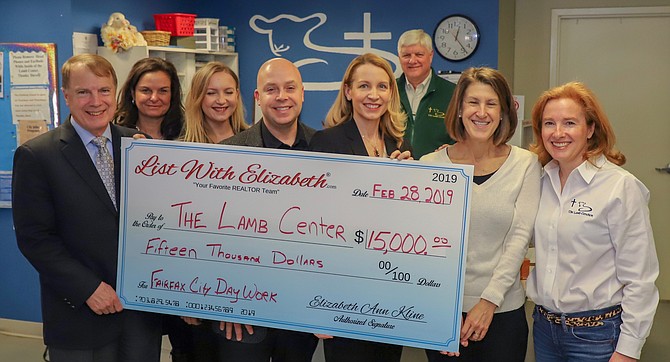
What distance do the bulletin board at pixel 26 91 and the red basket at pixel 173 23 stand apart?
965 mm

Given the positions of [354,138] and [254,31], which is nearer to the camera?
[354,138]

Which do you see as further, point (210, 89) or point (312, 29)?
point (312, 29)

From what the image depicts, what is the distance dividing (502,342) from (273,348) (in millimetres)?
802

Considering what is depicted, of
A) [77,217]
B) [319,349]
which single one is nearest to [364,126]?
[77,217]

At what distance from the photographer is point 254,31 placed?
613cm

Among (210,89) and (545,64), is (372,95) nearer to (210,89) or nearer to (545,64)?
(210,89)

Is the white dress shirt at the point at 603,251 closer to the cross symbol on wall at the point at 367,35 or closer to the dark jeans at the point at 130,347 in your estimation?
the dark jeans at the point at 130,347

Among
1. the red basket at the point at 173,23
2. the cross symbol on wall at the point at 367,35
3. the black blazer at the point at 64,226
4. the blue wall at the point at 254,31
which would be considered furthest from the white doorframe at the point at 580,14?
the black blazer at the point at 64,226

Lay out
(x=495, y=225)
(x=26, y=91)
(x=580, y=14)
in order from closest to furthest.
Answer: (x=495, y=225) → (x=26, y=91) → (x=580, y=14)

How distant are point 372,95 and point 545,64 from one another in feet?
12.2

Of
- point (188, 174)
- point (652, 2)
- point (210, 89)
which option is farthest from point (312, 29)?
point (188, 174)

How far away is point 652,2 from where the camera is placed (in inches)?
215

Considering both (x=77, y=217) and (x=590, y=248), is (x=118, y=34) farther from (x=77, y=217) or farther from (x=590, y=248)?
(x=590, y=248)

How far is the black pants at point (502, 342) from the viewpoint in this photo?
2258mm
